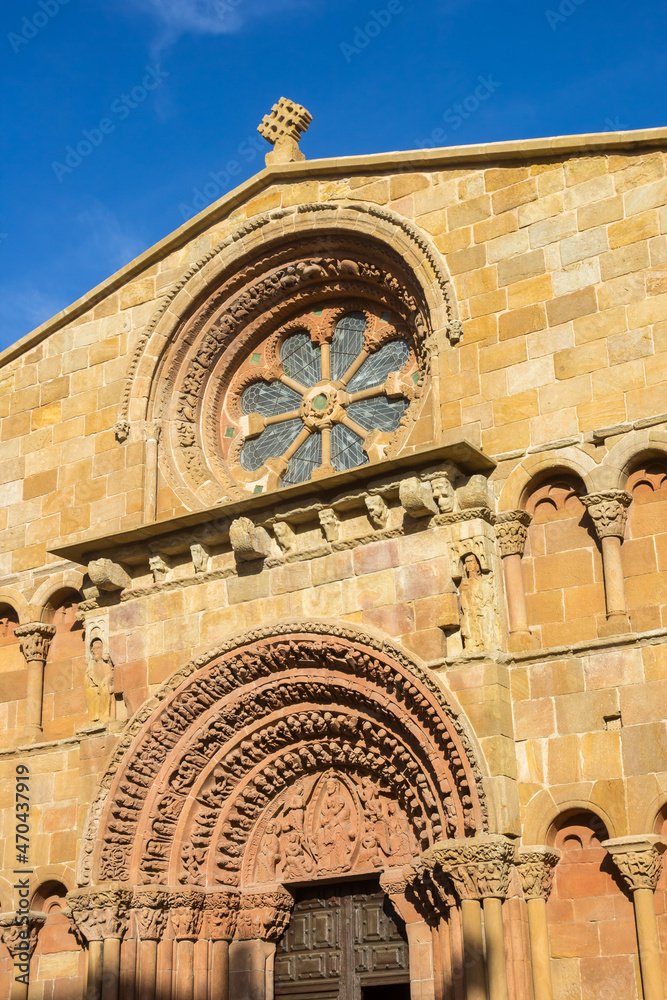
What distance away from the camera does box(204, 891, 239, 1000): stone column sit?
50.3ft

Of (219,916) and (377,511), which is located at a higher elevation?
(377,511)

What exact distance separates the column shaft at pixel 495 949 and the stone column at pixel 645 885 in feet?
3.93

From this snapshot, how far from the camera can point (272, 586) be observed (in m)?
15.4

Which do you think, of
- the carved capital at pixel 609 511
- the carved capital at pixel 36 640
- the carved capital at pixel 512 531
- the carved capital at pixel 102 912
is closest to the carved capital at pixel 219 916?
the carved capital at pixel 102 912

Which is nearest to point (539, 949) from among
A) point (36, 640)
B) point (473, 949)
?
point (473, 949)

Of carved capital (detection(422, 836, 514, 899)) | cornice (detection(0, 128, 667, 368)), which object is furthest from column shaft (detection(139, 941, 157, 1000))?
cornice (detection(0, 128, 667, 368))

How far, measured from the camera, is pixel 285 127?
59.8 feet

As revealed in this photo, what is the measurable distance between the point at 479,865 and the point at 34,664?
6.87 metres

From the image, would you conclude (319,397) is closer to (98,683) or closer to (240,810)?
(98,683)

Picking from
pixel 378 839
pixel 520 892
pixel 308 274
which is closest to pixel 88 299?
pixel 308 274

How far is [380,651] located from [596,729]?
2405 millimetres

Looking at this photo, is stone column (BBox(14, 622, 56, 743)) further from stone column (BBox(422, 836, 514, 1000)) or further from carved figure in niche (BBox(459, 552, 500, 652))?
stone column (BBox(422, 836, 514, 1000))

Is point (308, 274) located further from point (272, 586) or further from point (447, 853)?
point (447, 853)

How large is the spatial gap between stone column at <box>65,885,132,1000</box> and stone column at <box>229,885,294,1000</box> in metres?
1.32
